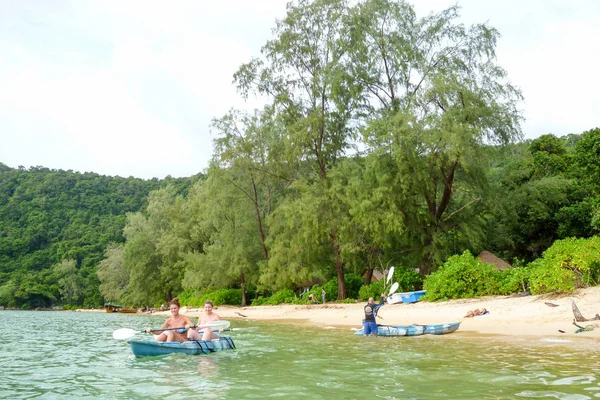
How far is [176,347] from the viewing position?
1245 centimetres

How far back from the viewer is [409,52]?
99.2 feet

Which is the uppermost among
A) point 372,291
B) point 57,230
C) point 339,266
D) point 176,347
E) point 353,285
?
point 57,230

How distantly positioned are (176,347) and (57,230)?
89667 mm

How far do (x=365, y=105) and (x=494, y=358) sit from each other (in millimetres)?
24289

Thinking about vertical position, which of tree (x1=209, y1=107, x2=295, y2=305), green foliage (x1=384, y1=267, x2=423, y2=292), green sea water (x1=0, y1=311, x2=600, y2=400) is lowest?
green sea water (x1=0, y1=311, x2=600, y2=400)

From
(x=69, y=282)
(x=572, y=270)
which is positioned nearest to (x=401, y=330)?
(x=572, y=270)

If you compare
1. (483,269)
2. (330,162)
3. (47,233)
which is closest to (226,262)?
(330,162)

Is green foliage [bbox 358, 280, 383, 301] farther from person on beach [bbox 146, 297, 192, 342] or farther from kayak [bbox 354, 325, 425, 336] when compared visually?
person on beach [bbox 146, 297, 192, 342]

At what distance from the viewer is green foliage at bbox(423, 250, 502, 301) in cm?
2300

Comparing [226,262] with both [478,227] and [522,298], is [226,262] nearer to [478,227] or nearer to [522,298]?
[478,227]

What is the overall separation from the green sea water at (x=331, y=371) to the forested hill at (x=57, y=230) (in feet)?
230

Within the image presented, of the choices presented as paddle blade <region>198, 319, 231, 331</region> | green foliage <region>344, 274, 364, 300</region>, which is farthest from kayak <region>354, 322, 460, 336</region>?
green foliage <region>344, 274, 364, 300</region>

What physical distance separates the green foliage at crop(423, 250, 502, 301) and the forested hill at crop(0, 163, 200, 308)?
61.9 m

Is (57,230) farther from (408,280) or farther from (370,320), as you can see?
(370,320)
